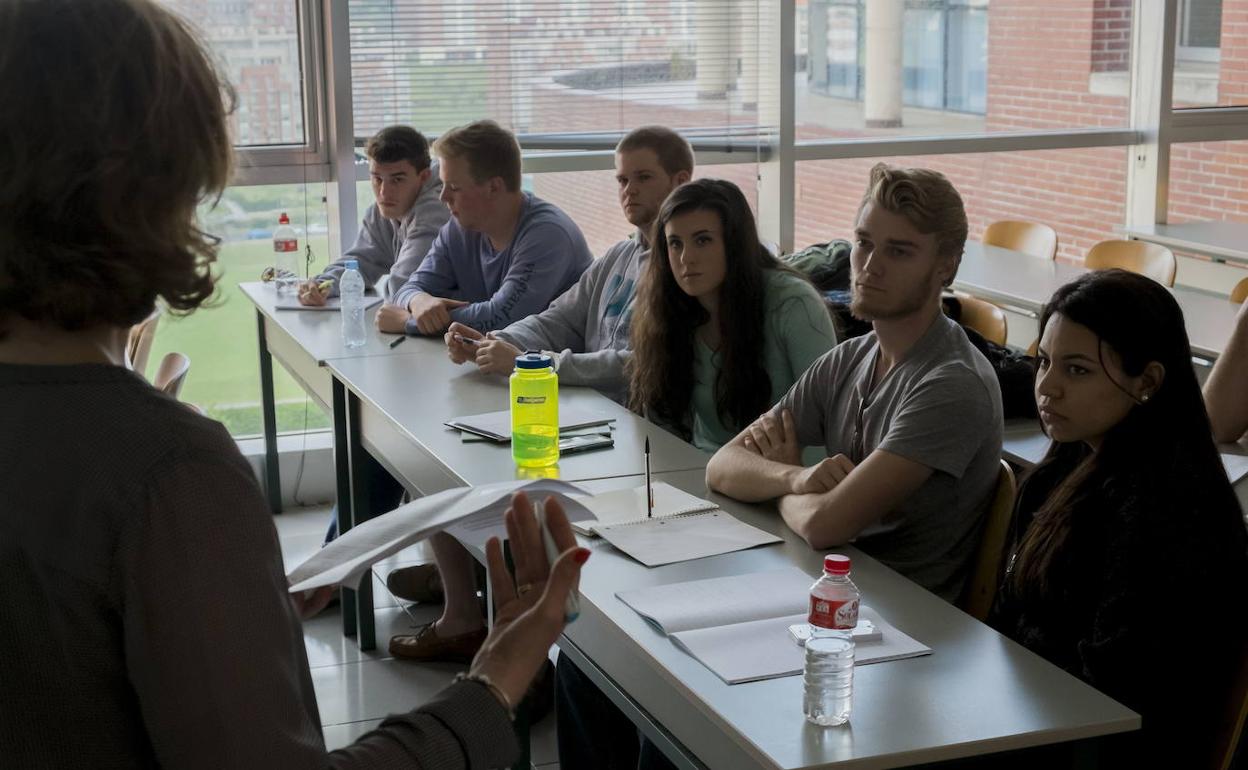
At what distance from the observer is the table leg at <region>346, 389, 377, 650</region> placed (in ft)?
11.9

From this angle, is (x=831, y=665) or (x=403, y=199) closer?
(x=831, y=665)

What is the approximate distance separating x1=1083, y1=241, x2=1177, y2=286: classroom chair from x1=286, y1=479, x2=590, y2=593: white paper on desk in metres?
3.91

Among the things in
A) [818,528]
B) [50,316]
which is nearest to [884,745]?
[818,528]

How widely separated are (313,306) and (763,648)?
3077mm

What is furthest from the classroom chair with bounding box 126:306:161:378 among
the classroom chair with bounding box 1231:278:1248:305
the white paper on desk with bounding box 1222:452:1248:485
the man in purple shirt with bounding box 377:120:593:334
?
the classroom chair with bounding box 1231:278:1248:305

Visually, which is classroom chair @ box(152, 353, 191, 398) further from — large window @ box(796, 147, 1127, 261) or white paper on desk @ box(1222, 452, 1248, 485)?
large window @ box(796, 147, 1127, 261)

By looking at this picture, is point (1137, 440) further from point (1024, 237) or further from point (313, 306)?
point (1024, 237)

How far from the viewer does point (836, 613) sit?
1.71 m

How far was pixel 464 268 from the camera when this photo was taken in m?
4.39

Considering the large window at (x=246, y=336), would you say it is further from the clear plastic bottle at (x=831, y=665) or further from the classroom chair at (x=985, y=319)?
the clear plastic bottle at (x=831, y=665)

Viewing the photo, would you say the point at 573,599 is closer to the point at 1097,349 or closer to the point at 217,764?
the point at 217,764

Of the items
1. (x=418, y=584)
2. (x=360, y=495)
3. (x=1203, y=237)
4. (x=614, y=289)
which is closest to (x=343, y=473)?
(x=360, y=495)

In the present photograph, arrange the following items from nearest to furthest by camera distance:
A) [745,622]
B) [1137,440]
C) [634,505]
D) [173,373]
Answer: [745,622] → [1137,440] → [634,505] → [173,373]

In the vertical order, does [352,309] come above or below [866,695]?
above
